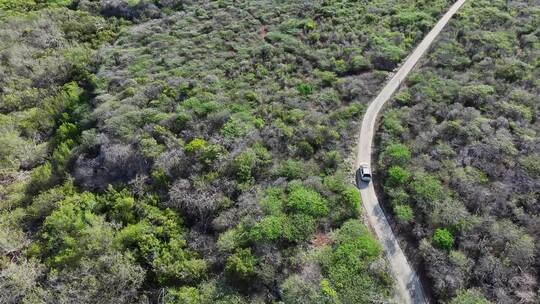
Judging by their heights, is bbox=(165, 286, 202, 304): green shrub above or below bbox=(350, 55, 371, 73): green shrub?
below

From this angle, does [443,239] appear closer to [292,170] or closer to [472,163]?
[472,163]

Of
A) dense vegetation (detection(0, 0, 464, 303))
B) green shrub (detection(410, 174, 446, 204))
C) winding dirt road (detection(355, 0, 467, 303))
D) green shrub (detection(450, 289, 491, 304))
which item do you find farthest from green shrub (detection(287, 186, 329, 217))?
green shrub (detection(450, 289, 491, 304))

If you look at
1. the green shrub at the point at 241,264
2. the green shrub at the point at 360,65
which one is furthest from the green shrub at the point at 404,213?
the green shrub at the point at 360,65

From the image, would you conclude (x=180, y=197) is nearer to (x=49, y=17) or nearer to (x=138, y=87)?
(x=138, y=87)

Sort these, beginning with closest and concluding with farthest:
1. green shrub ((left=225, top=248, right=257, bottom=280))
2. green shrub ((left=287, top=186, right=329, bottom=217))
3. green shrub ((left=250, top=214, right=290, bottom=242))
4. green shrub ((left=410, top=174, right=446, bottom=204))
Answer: green shrub ((left=225, top=248, right=257, bottom=280)), green shrub ((left=250, top=214, right=290, bottom=242)), green shrub ((left=410, top=174, right=446, bottom=204)), green shrub ((left=287, top=186, right=329, bottom=217))

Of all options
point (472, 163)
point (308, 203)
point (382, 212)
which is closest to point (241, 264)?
point (308, 203)

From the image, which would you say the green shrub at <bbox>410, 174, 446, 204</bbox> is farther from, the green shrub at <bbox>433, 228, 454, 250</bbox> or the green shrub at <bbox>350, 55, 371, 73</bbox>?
the green shrub at <bbox>350, 55, 371, 73</bbox>

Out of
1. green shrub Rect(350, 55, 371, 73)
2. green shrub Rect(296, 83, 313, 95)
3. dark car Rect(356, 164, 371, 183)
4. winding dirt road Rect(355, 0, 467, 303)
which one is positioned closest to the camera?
winding dirt road Rect(355, 0, 467, 303)

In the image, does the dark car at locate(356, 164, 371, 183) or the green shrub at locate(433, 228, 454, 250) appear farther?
the dark car at locate(356, 164, 371, 183)

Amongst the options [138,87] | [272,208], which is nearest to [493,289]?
[272,208]
